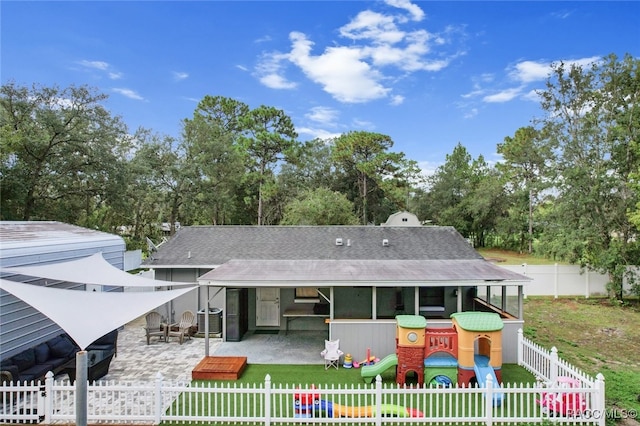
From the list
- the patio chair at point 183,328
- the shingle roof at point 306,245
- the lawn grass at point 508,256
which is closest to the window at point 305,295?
the shingle roof at point 306,245

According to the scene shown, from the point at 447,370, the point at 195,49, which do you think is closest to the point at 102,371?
the point at 447,370

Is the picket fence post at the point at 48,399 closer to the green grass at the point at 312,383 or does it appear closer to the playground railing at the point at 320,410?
the playground railing at the point at 320,410

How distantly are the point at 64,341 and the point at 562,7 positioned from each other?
62.5ft

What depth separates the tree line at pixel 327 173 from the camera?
18.0 m

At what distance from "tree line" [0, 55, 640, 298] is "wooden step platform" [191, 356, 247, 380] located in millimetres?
17393

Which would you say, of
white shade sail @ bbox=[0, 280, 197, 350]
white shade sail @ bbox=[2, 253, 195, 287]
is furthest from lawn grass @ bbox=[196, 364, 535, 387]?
white shade sail @ bbox=[0, 280, 197, 350]

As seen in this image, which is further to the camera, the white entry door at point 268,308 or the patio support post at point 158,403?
the white entry door at point 268,308

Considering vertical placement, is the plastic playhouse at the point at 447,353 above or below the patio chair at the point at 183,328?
above

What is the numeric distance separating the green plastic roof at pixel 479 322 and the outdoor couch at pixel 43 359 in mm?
8391

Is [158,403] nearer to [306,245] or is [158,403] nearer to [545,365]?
[545,365]

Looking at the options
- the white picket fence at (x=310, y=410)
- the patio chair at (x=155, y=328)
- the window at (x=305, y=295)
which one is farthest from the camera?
the window at (x=305, y=295)

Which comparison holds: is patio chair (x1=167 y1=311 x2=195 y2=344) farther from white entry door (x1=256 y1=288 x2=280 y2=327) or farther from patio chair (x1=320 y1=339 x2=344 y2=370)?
patio chair (x1=320 y1=339 x2=344 y2=370)

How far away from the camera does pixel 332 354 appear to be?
30.5ft

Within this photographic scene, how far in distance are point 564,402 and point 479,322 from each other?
2025 millimetres
